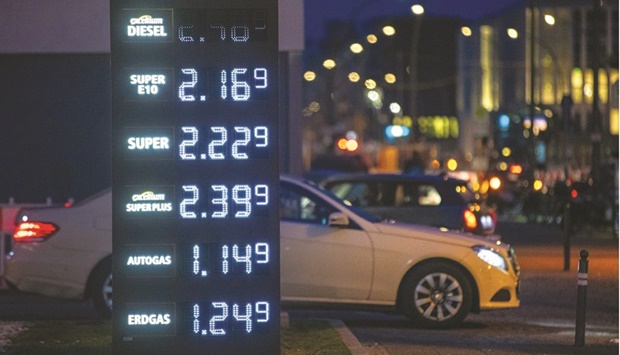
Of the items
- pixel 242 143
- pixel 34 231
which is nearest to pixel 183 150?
pixel 242 143

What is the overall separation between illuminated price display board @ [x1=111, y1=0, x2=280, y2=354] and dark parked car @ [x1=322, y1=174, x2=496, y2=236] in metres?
11.1

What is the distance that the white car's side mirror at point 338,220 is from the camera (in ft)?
46.7

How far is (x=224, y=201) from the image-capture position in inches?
376

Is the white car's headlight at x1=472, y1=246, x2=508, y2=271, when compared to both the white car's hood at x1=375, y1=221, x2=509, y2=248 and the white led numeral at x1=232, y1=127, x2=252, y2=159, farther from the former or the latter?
the white led numeral at x1=232, y1=127, x2=252, y2=159

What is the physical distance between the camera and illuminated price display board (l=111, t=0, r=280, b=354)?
31.1 feet

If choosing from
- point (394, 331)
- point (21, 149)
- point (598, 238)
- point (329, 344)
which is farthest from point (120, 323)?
point (598, 238)

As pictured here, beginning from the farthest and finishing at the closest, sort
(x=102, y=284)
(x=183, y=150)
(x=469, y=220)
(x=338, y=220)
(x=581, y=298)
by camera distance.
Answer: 1. (x=469, y=220)
2. (x=102, y=284)
3. (x=338, y=220)
4. (x=581, y=298)
5. (x=183, y=150)

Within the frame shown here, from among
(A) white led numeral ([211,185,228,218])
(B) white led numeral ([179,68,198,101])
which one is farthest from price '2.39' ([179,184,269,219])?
(B) white led numeral ([179,68,198,101])

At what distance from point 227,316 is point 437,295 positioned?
5150 mm

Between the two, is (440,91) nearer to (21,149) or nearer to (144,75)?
(21,149)

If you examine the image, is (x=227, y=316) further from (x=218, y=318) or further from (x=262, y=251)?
(x=262, y=251)

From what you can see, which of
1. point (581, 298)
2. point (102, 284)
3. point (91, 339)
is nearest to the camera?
point (91, 339)

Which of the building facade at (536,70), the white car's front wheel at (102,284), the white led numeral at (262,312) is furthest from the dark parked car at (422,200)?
the building facade at (536,70)

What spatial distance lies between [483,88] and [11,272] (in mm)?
89076
